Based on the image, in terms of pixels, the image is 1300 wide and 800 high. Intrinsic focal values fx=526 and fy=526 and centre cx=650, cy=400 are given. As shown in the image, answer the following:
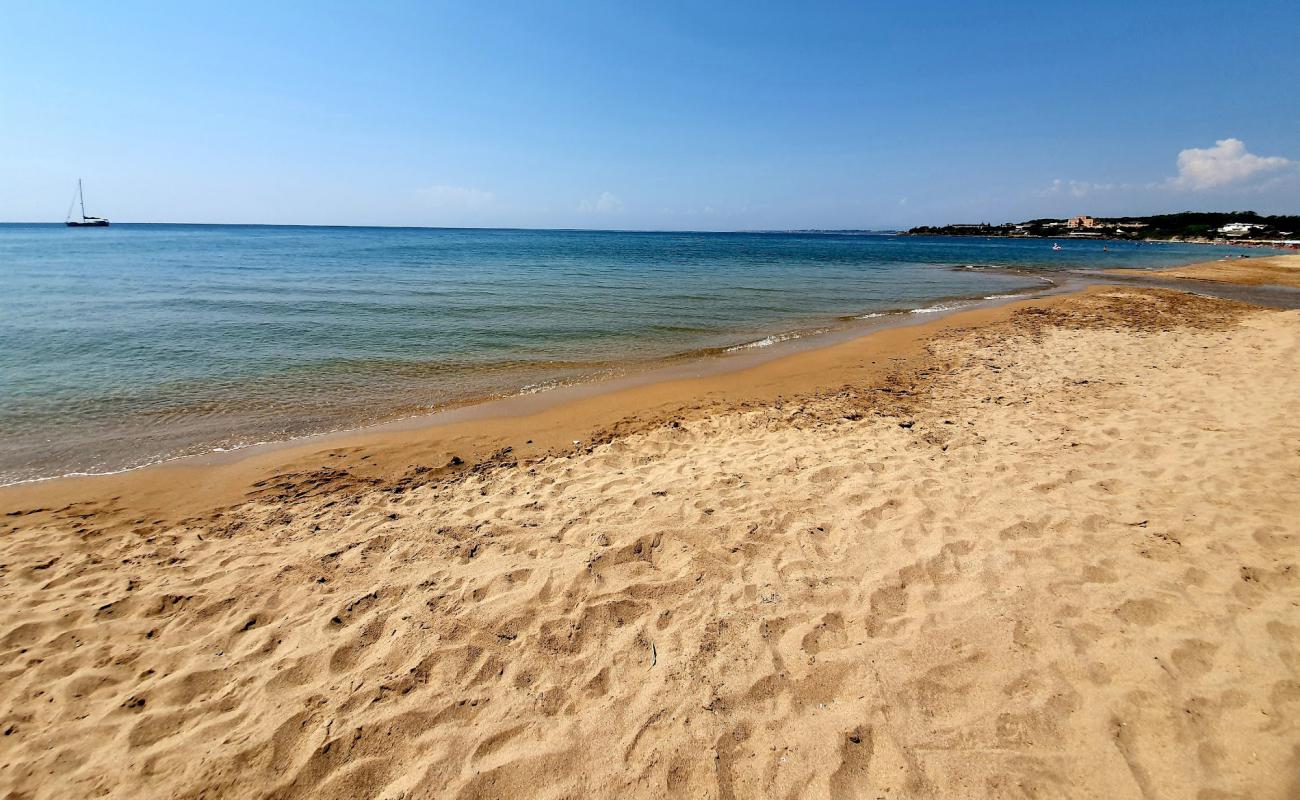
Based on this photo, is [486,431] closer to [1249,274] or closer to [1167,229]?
[1249,274]

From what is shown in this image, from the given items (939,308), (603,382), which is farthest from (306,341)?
(939,308)

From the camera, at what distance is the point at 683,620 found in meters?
3.65

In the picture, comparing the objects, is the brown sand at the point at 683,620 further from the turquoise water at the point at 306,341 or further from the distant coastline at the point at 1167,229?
the distant coastline at the point at 1167,229

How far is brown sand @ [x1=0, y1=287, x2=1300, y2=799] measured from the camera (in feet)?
8.87

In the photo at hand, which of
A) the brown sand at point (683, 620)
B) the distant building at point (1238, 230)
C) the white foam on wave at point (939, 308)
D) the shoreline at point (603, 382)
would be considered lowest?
the brown sand at point (683, 620)

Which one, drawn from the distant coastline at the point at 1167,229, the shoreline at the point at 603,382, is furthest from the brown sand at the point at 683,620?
the distant coastline at the point at 1167,229

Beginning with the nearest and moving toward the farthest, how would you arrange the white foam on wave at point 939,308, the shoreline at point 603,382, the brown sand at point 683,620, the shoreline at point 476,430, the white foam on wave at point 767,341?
1. the brown sand at point 683,620
2. the shoreline at point 476,430
3. the shoreline at point 603,382
4. the white foam on wave at point 767,341
5. the white foam on wave at point 939,308

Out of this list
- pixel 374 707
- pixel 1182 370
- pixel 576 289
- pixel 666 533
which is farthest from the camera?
pixel 576 289

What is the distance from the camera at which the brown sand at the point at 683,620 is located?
8.87ft

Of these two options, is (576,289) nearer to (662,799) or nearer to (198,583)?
(198,583)

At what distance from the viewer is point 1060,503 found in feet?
16.0

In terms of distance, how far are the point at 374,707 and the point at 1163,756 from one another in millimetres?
4156

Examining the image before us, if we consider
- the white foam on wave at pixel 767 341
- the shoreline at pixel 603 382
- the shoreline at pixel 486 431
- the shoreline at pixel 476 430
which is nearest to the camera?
the shoreline at pixel 486 431

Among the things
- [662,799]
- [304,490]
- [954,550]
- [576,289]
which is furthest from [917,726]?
[576,289]
